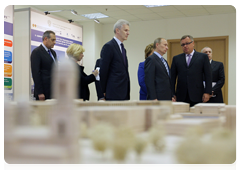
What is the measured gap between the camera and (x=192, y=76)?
8.98 ft

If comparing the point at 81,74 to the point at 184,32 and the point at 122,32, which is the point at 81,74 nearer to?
the point at 122,32

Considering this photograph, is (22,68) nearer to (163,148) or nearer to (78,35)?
(78,35)

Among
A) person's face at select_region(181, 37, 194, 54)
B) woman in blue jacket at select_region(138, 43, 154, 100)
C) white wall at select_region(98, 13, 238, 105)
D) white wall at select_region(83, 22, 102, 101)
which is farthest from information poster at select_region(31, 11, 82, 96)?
person's face at select_region(181, 37, 194, 54)

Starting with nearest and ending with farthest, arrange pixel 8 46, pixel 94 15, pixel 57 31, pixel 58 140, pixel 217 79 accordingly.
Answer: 1. pixel 58 140
2. pixel 217 79
3. pixel 8 46
4. pixel 57 31
5. pixel 94 15

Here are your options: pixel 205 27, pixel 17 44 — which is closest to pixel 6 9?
pixel 17 44

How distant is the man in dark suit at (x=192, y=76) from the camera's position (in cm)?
269

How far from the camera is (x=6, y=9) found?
3.93 m

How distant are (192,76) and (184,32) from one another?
4632mm

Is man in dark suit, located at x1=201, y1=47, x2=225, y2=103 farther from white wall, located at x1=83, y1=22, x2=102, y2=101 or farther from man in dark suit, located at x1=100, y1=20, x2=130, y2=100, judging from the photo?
white wall, located at x1=83, y1=22, x2=102, y2=101

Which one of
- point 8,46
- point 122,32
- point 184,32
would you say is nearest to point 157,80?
point 122,32

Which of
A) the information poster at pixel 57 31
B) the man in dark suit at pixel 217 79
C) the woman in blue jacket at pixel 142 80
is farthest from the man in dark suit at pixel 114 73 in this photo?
the information poster at pixel 57 31

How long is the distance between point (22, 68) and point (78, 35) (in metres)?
1.90

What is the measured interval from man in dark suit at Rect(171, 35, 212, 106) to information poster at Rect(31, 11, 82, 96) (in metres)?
2.23

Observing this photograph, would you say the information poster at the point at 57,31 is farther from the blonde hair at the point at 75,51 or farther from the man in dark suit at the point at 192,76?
the man in dark suit at the point at 192,76
